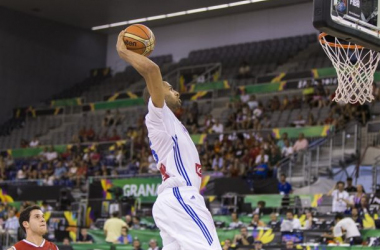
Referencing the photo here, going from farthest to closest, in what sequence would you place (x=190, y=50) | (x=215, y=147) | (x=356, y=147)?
(x=190, y=50) → (x=215, y=147) → (x=356, y=147)

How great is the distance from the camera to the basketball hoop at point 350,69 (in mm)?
10209

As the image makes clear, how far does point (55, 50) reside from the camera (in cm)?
3766

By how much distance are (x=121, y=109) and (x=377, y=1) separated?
79.7ft

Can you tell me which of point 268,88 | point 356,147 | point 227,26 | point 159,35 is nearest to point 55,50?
point 159,35

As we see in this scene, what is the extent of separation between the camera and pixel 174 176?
668 centimetres

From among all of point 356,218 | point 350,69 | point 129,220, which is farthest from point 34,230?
point 129,220

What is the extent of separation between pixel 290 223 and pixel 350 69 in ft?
27.1

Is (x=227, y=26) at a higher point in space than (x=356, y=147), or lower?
higher

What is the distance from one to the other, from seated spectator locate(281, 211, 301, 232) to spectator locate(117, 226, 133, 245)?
4107mm

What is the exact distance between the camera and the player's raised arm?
20.4 ft

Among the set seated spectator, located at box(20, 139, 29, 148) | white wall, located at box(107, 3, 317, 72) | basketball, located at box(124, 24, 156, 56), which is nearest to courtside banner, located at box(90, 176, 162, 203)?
seated spectator, located at box(20, 139, 29, 148)

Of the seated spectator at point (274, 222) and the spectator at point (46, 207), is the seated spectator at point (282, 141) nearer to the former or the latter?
the seated spectator at point (274, 222)

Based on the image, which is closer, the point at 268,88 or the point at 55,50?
the point at 268,88

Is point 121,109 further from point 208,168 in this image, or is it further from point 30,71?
point 208,168
